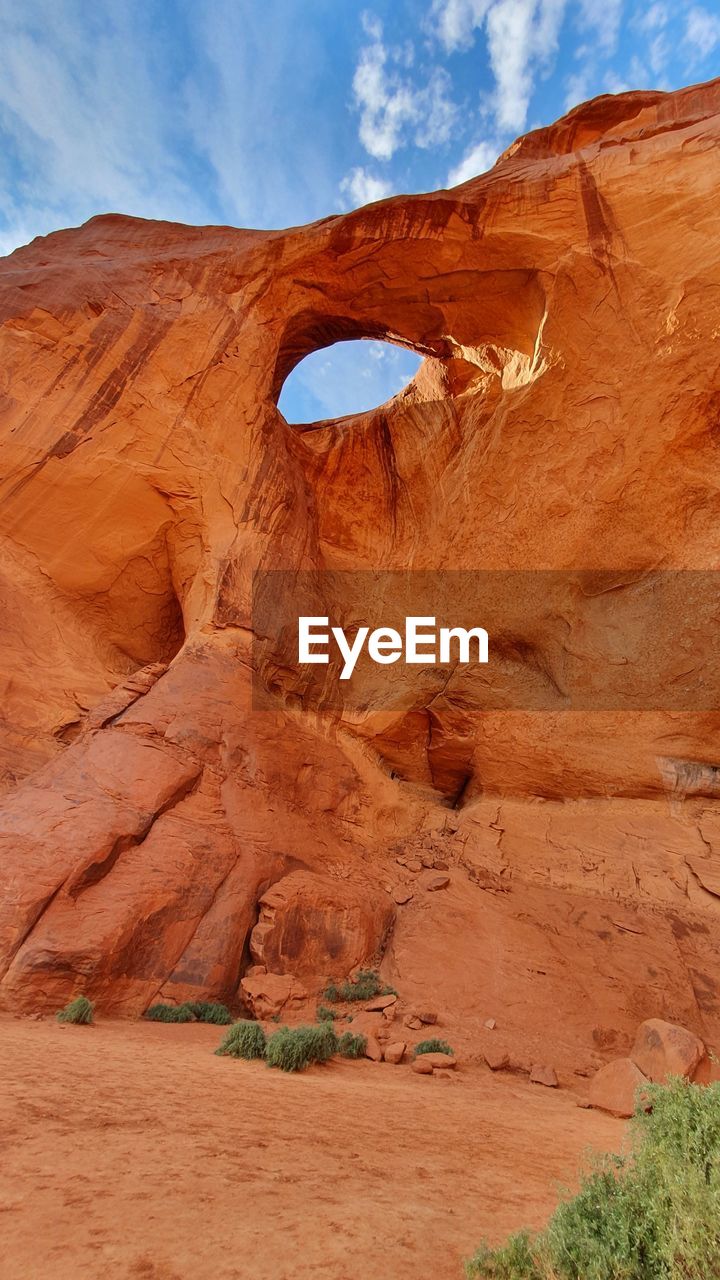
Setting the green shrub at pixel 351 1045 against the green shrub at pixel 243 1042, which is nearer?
the green shrub at pixel 243 1042

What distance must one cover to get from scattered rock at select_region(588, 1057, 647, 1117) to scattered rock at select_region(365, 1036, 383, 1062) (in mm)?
2391

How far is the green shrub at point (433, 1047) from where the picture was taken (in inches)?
291

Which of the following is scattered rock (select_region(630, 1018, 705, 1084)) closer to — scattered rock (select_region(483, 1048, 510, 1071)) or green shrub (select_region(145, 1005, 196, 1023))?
scattered rock (select_region(483, 1048, 510, 1071))

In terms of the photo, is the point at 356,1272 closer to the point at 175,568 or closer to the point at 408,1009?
the point at 408,1009

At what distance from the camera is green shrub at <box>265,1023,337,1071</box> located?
19.3 ft

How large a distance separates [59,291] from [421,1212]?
1456 centimetres

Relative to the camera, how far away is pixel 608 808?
40.4 feet

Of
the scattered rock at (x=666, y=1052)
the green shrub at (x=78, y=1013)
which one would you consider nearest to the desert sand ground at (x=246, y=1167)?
the green shrub at (x=78, y=1013)

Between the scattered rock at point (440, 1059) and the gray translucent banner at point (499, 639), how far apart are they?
21.3 ft

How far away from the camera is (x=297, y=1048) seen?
19.5 ft

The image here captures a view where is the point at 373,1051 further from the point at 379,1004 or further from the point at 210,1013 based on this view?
the point at 210,1013

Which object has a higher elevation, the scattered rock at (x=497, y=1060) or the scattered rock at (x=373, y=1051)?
the scattered rock at (x=373, y=1051)

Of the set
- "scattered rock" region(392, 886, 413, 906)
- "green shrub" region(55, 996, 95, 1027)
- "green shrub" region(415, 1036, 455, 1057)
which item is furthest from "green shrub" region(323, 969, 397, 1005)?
"green shrub" region(55, 996, 95, 1027)

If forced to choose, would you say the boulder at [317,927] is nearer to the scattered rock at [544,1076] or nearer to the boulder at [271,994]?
the boulder at [271,994]
